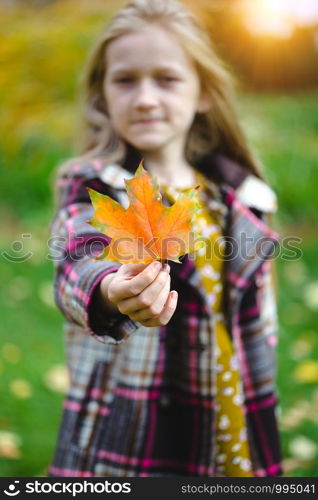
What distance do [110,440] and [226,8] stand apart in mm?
6325

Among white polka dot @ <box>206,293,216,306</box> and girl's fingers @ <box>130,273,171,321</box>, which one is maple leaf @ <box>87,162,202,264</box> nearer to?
girl's fingers @ <box>130,273,171,321</box>

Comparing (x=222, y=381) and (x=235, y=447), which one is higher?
(x=222, y=381)

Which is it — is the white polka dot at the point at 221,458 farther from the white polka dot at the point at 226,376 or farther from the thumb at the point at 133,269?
the thumb at the point at 133,269

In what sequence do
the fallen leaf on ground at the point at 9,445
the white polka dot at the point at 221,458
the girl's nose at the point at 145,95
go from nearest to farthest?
the girl's nose at the point at 145,95
the white polka dot at the point at 221,458
the fallen leaf on ground at the point at 9,445

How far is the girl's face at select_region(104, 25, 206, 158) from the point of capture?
5.01 ft

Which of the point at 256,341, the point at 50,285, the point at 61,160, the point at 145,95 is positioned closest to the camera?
the point at 145,95

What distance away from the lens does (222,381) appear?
159 centimetres

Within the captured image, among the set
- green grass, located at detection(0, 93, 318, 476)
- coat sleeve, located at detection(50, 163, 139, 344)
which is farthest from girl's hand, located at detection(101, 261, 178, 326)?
green grass, located at detection(0, 93, 318, 476)

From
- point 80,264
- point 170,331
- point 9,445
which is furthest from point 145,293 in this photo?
point 9,445

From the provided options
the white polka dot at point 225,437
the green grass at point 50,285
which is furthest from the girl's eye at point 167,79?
the green grass at point 50,285

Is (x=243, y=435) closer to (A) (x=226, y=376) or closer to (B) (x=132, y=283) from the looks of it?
(A) (x=226, y=376)

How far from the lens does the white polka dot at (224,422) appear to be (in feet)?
5.22

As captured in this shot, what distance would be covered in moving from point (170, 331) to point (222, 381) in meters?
0.20

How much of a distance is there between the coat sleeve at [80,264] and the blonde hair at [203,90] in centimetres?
16
